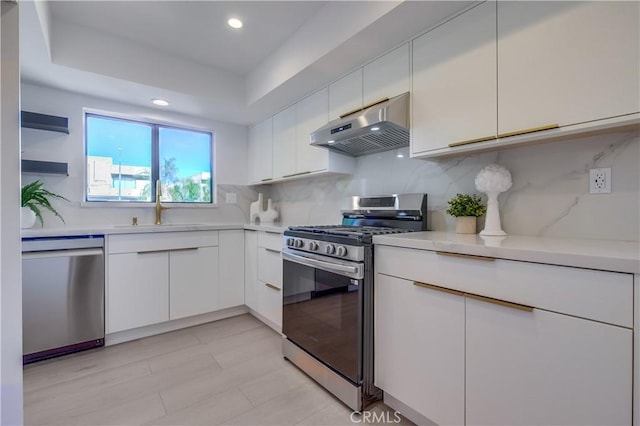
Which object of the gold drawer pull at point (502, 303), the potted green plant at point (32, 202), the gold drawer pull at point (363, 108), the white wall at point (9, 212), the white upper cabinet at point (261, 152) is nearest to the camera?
the white wall at point (9, 212)

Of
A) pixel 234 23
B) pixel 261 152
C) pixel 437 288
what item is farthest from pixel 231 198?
pixel 437 288

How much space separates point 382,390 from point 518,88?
5.42 ft

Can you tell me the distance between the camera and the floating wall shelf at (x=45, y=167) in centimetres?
224

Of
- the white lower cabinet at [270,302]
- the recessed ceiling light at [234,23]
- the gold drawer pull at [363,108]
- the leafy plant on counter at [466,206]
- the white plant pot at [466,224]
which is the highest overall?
the recessed ceiling light at [234,23]

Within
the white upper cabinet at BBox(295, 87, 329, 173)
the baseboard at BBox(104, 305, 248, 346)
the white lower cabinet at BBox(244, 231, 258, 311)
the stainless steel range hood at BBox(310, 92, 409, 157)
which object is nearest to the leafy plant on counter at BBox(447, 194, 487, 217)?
the stainless steel range hood at BBox(310, 92, 409, 157)

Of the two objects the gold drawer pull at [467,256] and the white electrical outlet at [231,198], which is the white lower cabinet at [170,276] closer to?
the white electrical outlet at [231,198]

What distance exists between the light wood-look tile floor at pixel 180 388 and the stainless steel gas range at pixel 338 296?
14 centimetres

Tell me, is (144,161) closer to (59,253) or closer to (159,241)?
(159,241)

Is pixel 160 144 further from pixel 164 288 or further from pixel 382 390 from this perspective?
pixel 382 390

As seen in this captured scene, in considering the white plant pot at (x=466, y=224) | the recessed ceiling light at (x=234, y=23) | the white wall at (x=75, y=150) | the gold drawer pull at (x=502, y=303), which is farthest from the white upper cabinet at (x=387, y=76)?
the white wall at (x=75, y=150)

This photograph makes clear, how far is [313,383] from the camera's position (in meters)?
1.80

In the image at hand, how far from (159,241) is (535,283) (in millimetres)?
2627

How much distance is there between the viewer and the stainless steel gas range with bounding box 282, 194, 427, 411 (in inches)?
60.2

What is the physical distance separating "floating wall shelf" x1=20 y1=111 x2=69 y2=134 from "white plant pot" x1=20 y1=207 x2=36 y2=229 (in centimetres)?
67
